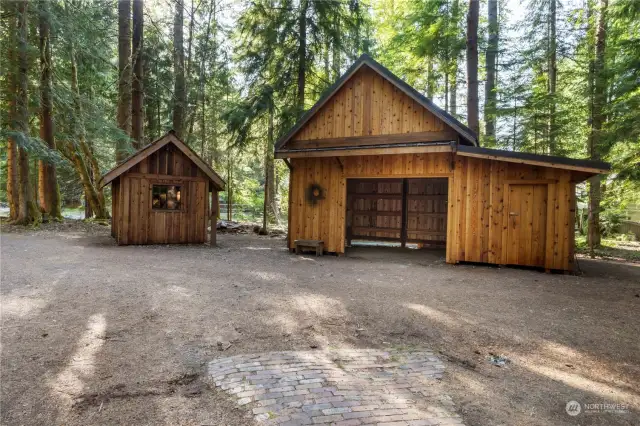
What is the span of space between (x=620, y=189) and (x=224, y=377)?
15.5 metres

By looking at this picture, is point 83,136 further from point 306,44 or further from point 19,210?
point 306,44

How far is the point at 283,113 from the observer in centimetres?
1523

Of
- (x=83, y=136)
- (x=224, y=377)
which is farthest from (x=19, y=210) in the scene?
(x=224, y=377)

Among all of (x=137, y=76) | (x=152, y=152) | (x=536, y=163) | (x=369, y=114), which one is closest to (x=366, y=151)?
(x=369, y=114)

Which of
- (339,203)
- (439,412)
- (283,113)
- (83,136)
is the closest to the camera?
(439,412)

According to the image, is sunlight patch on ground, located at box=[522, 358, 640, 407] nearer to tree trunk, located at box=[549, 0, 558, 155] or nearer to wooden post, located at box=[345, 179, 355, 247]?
wooden post, located at box=[345, 179, 355, 247]

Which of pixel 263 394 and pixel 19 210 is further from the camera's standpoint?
pixel 19 210

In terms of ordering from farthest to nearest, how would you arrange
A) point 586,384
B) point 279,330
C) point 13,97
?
1. point 13,97
2. point 279,330
3. point 586,384

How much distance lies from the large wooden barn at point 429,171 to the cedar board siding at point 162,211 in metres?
3.51

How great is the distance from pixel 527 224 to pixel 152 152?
37.3ft

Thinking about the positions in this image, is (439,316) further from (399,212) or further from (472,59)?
(472,59)

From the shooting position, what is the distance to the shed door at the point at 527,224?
920cm

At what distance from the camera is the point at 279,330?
4.54 m

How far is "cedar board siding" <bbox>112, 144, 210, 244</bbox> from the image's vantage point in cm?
1203
